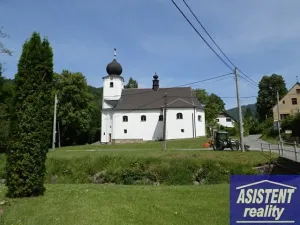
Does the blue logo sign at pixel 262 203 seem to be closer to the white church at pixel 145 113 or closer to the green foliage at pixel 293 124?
the green foliage at pixel 293 124

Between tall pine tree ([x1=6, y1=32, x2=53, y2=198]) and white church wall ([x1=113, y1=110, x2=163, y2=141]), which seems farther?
white church wall ([x1=113, y1=110, x2=163, y2=141])

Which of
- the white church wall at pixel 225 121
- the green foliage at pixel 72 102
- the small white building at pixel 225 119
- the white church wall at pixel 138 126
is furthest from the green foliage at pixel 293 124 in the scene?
the small white building at pixel 225 119

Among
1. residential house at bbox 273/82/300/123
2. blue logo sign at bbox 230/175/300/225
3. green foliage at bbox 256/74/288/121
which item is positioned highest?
green foliage at bbox 256/74/288/121

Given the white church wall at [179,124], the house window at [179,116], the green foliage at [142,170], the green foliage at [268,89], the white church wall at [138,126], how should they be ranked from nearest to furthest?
the green foliage at [142,170] < the white church wall at [179,124] < the house window at [179,116] < the white church wall at [138,126] < the green foliage at [268,89]

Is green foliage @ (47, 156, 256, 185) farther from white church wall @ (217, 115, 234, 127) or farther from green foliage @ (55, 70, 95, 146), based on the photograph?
white church wall @ (217, 115, 234, 127)

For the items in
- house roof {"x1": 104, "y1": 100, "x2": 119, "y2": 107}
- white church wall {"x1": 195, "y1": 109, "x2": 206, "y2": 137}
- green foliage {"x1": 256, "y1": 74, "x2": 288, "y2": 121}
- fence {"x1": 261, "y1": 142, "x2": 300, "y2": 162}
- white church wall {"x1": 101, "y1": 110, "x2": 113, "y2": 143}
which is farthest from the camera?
green foliage {"x1": 256, "y1": 74, "x2": 288, "y2": 121}

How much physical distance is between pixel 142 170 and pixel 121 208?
8.68m

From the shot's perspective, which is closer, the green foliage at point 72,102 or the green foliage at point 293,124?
the green foliage at point 293,124

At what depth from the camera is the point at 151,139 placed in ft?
158

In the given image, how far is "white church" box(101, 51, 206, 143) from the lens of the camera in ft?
154

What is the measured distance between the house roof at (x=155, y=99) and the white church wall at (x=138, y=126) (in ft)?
3.62

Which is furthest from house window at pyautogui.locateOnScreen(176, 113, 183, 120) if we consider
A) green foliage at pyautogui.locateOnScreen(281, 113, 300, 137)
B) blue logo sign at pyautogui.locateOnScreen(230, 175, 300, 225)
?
blue logo sign at pyautogui.locateOnScreen(230, 175, 300, 225)

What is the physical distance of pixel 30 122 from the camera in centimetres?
891

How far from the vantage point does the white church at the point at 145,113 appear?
154 ft
